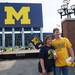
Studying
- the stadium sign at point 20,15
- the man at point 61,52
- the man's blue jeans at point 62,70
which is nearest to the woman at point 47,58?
the man at point 61,52

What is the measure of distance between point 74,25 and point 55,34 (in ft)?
6.67

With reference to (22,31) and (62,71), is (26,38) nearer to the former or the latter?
(22,31)

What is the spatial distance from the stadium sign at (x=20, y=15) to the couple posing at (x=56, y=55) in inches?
2451

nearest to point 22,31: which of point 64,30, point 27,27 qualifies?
point 27,27

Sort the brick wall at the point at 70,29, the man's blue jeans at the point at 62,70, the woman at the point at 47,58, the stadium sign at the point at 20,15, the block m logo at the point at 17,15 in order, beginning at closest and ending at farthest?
the man's blue jeans at the point at 62,70 < the woman at the point at 47,58 < the brick wall at the point at 70,29 < the stadium sign at the point at 20,15 < the block m logo at the point at 17,15

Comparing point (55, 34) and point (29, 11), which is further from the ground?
point (29, 11)

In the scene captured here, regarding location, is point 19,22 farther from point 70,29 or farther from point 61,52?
point 61,52

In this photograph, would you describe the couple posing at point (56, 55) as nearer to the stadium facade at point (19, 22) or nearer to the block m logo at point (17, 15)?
the stadium facade at point (19, 22)

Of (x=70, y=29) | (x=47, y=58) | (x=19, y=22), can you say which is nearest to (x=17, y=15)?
(x=19, y=22)

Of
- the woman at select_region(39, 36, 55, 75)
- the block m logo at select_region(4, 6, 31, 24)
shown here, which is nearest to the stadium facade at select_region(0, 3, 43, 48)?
the block m logo at select_region(4, 6, 31, 24)

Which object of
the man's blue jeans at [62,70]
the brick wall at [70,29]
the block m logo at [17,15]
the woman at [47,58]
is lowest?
the man's blue jeans at [62,70]

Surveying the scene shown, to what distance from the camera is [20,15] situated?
239 ft

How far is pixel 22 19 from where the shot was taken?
72438 mm

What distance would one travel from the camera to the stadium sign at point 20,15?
70875 millimetres
